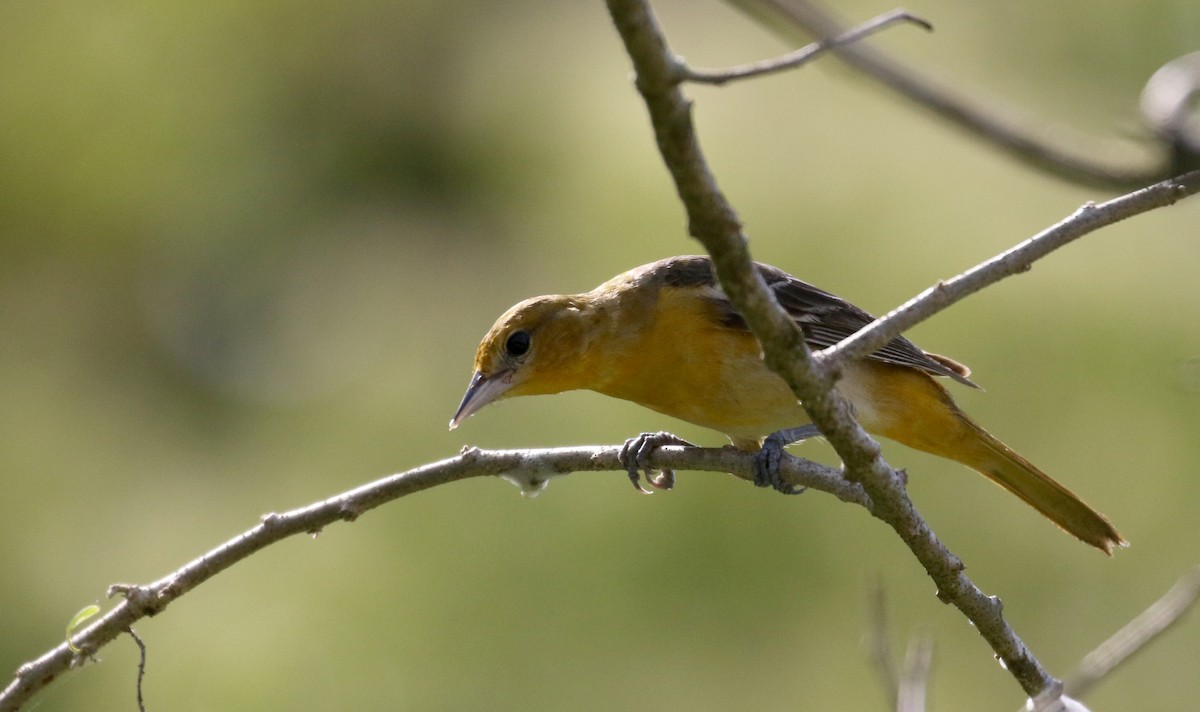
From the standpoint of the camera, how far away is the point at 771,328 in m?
2.06

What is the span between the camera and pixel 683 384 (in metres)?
3.97

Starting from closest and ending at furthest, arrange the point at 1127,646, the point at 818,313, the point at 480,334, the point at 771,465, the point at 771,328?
the point at 771,328, the point at 1127,646, the point at 771,465, the point at 818,313, the point at 480,334

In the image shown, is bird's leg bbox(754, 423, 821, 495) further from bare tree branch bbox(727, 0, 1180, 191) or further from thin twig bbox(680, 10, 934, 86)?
thin twig bbox(680, 10, 934, 86)

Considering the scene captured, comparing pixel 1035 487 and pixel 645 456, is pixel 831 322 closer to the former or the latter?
pixel 1035 487

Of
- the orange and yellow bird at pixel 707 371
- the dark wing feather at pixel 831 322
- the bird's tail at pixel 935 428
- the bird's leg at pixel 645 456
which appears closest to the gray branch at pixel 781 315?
the bird's leg at pixel 645 456

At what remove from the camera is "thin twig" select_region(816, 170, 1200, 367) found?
2.13 metres

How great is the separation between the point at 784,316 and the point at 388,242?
7819 mm

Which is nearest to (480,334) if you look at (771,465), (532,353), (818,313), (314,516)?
(818,313)

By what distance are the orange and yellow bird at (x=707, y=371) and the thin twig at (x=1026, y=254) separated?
1531 mm

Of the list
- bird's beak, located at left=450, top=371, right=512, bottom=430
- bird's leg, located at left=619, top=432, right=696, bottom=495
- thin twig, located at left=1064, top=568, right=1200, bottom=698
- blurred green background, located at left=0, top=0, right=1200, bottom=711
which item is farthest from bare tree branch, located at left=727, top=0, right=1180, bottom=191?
bird's beak, located at left=450, top=371, right=512, bottom=430

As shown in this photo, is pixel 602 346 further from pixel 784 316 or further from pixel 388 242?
pixel 388 242

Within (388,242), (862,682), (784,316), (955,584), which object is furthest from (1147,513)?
(388,242)

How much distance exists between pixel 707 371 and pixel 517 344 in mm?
622

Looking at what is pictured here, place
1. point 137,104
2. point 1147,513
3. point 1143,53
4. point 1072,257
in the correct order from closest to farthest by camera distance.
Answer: point 1147,513 → point 1072,257 → point 1143,53 → point 137,104
